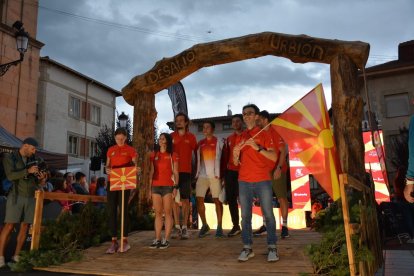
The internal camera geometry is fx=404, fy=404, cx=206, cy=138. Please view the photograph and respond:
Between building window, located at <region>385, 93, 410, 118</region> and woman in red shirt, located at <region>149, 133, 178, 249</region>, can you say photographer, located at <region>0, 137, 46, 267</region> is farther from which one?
building window, located at <region>385, 93, 410, 118</region>

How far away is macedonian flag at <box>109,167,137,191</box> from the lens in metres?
6.29

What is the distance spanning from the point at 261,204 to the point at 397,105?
28781mm

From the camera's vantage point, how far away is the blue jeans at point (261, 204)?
5.06 meters

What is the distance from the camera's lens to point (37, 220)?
6.16 meters

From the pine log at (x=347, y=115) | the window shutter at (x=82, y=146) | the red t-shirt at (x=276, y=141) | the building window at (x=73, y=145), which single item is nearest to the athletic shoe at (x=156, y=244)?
the red t-shirt at (x=276, y=141)

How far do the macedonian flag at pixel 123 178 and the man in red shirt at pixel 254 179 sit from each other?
6.18ft

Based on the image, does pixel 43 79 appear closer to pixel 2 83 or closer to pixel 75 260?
pixel 2 83

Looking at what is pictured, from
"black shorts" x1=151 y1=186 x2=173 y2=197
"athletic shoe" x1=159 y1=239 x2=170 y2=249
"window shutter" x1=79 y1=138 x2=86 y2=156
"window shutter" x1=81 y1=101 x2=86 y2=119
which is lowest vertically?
"athletic shoe" x1=159 y1=239 x2=170 y2=249

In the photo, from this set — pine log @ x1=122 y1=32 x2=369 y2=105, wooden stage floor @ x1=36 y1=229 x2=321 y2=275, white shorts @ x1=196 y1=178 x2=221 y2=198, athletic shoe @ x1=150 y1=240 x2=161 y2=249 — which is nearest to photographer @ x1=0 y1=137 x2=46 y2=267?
wooden stage floor @ x1=36 y1=229 x2=321 y2=275

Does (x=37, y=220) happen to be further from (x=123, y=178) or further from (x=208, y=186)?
(x=208, y=186)

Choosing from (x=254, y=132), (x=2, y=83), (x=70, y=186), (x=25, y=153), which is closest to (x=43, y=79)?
(x=2, y=83)

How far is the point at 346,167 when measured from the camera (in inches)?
281

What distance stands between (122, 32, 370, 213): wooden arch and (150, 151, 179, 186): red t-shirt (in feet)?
8.18

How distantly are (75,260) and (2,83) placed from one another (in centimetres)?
1443
